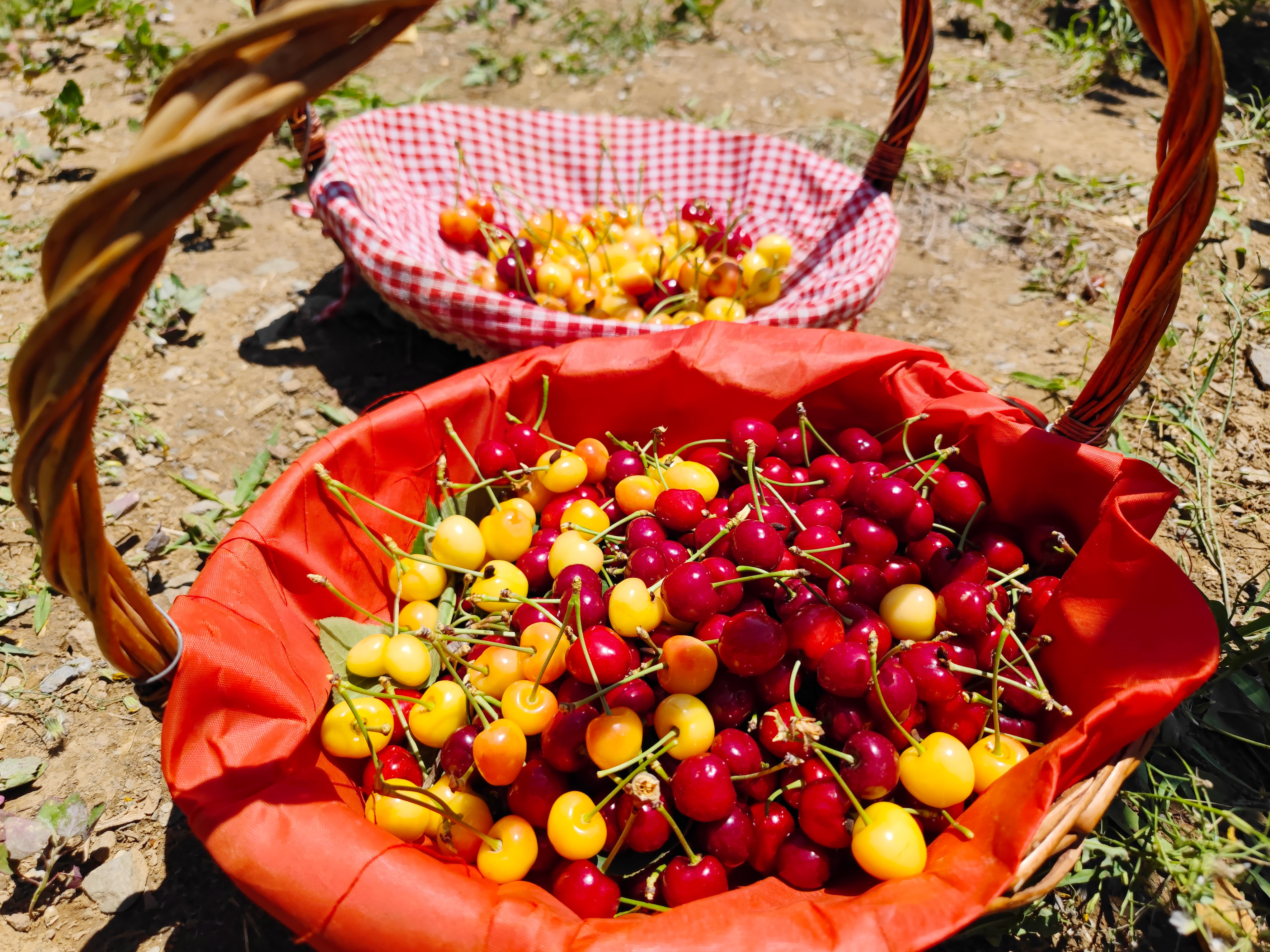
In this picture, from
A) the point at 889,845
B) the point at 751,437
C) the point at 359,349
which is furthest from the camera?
the point at 359,349

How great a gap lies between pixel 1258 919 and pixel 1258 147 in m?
3.48

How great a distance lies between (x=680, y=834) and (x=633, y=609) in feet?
1.38

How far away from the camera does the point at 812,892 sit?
4.77ft

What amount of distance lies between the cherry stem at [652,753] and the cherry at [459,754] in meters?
0.25

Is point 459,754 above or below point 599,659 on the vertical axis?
below

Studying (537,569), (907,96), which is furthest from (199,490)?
(907,96)

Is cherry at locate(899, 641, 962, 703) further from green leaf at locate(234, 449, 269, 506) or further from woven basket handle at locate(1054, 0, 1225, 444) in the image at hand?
green leaf at locate(234, 449, 269, 506)

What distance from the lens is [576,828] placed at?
1.46m

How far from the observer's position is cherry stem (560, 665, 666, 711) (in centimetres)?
146

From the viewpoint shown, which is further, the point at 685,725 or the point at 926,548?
the point at 926,548

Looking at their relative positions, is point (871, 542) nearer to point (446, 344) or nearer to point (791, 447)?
point (791, 447)

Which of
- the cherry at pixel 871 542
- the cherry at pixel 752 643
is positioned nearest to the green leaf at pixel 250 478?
the cherry at pixel 752 643

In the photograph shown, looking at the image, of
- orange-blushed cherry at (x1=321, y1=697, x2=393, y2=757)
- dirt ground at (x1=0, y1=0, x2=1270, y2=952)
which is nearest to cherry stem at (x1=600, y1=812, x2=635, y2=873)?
orange-blushed cherry at (x1=321, y1=697, x2=393, y2=757)

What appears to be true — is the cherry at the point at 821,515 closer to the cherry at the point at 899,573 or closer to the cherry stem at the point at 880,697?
the cherry at the point at 899,573
